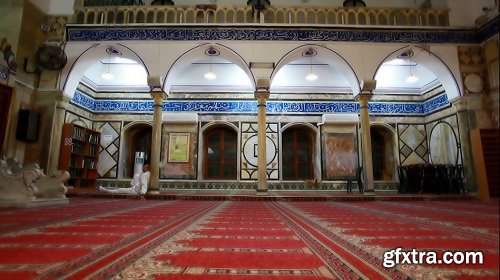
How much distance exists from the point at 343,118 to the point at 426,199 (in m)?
3.55

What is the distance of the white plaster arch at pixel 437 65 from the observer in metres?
6.18

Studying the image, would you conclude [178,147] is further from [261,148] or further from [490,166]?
[490,166]

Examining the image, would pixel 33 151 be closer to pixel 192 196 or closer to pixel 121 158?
pixel 121 158

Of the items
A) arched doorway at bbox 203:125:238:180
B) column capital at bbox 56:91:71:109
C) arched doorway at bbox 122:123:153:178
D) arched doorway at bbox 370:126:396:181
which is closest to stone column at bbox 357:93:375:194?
arched doorway at bbox 370:126:396:181

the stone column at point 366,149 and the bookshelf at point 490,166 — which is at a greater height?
the stone column at point 366,149

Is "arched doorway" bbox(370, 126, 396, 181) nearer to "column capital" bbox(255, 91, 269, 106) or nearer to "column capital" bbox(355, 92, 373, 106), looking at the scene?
"column capital" bbox(355, 92, 373, 106)

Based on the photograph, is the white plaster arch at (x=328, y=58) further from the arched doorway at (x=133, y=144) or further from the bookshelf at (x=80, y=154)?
the bookshelf at (x=80, y=154)

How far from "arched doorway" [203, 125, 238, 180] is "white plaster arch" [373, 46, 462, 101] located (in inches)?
170

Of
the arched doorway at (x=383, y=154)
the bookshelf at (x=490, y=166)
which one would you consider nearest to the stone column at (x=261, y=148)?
the arched doorway at (x=383, y=154)

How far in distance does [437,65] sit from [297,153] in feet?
13.4

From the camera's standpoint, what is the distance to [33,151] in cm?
599


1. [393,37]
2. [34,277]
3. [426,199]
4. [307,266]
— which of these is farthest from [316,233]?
[393,37]

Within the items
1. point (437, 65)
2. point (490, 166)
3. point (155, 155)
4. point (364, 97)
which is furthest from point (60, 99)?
point (437, 65)

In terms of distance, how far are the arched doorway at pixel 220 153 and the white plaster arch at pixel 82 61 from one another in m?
3.04
